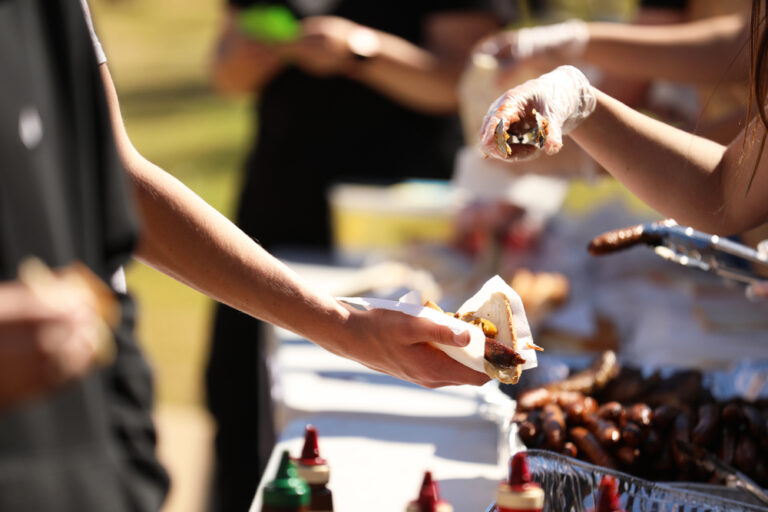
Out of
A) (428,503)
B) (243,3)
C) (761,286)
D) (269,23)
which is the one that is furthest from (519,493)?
Answer: (243,3)

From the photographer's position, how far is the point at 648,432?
4.35 ft

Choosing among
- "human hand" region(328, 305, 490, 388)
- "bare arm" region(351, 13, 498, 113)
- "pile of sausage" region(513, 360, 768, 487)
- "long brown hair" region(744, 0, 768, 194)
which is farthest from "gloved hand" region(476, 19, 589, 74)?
"human hand" region(328, 305, 490, 388)

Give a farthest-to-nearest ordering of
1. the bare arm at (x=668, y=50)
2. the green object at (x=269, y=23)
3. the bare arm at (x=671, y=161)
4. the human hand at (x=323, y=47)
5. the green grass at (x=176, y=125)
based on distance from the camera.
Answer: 1. the green grass at (x=176, y=125)
2. the green object at (x=269, y=23)
3. the human hand at (x=323, y=47)
4. the bare arm at (x=668, y=50)
5. the bare arm at (x=671, y=161)

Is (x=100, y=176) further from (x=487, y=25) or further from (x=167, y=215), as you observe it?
(x=487, y=25)

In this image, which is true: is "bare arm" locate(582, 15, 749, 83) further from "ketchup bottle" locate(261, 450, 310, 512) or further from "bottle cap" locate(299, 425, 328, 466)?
"ketchup bottle" locate(261, 450, 310, 512)

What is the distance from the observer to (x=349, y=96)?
283 centimetres

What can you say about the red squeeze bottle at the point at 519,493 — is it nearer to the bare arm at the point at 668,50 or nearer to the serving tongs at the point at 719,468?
the serving tongs at the point at 719,468

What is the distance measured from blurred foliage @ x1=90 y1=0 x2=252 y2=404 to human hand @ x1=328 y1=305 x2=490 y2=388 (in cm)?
223

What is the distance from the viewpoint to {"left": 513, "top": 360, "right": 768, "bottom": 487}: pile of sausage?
129 centimetres

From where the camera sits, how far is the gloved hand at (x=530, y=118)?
120cm

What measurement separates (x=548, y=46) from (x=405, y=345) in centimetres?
126

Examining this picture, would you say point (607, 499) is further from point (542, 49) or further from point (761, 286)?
point (542, 49)

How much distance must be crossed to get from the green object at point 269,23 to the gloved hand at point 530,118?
1.59m

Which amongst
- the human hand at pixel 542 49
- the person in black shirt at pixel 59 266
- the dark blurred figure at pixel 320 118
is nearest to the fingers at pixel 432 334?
the person in black shirt at pixel 59 266
